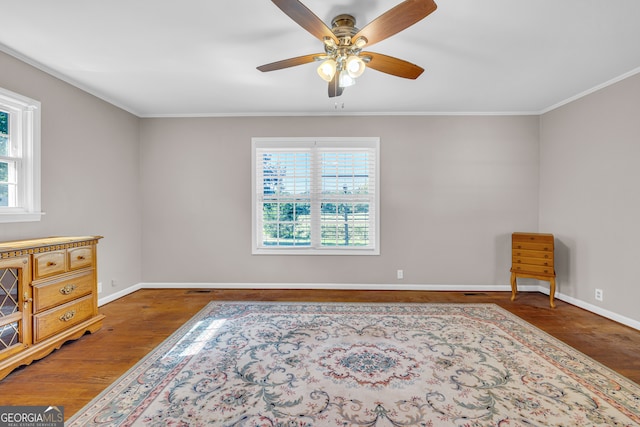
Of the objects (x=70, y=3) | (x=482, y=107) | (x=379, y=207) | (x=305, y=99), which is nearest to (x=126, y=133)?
(x=70, y=3)

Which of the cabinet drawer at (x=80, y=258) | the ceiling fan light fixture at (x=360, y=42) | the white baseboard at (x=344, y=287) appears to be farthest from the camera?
the white baseboard at (x=344, y=287)

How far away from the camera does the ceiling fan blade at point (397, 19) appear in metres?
1.50

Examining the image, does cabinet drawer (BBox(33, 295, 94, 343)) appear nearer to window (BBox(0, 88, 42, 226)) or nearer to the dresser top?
the dresser top

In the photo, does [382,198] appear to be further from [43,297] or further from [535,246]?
[43,297]

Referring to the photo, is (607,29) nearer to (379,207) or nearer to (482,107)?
(482,107)

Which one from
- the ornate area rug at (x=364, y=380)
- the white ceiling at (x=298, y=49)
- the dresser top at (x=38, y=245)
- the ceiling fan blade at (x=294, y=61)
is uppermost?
the white ceiling at (x=298, y=49)

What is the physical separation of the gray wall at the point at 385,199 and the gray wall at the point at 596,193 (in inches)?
12.5

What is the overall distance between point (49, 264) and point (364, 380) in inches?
111

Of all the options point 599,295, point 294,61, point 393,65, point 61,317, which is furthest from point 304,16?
point 599,295

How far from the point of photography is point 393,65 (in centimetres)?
217

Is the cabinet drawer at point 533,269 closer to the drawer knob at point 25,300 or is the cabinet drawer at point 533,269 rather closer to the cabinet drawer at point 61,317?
the cabinet drawer at point 61,317

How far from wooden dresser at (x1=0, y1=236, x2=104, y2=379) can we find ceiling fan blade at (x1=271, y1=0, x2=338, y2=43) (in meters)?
2.62

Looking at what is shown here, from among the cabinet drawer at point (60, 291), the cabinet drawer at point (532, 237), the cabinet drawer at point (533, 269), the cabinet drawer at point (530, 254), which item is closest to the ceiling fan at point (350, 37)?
the cabinet drawer at point (60, 291)

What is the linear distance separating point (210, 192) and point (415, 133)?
328 cm
